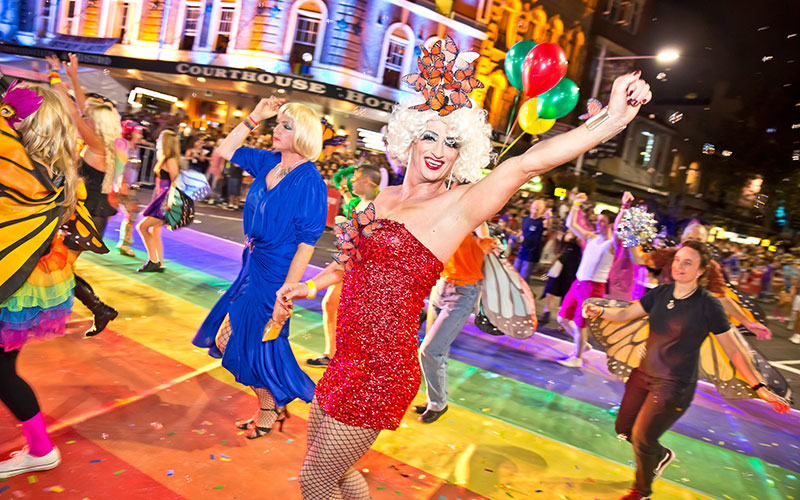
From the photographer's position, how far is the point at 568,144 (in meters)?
1.72

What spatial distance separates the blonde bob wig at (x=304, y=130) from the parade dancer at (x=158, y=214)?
4470mm

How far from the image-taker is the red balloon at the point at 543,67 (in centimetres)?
454

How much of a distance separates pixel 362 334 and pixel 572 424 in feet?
10.9

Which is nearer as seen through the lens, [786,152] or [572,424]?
[572,424]

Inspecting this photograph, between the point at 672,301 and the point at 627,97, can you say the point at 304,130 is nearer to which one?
the point at 627,97

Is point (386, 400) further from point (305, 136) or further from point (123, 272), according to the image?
point (123, 272)

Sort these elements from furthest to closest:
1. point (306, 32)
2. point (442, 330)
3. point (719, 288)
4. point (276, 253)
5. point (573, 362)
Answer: point (306, 32), point (573, 362), point (442, 330), point (719, 288), point (276, 253)

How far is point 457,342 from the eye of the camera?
6.73m

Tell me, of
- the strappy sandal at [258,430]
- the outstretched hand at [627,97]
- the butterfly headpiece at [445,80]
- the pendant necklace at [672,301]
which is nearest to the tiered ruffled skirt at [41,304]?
the strappy sandal at [258,430]

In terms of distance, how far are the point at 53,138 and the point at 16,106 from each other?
207mm

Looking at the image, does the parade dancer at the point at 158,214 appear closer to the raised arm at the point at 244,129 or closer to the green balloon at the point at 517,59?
the raised arm at the point at 244,129

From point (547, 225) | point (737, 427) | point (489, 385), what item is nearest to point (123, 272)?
point (489, 385)

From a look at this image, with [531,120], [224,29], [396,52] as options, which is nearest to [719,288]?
[531,120]

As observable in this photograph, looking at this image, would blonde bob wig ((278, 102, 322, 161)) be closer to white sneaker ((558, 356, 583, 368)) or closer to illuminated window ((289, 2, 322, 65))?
white sneaker ((558, 356, 583, 368))
